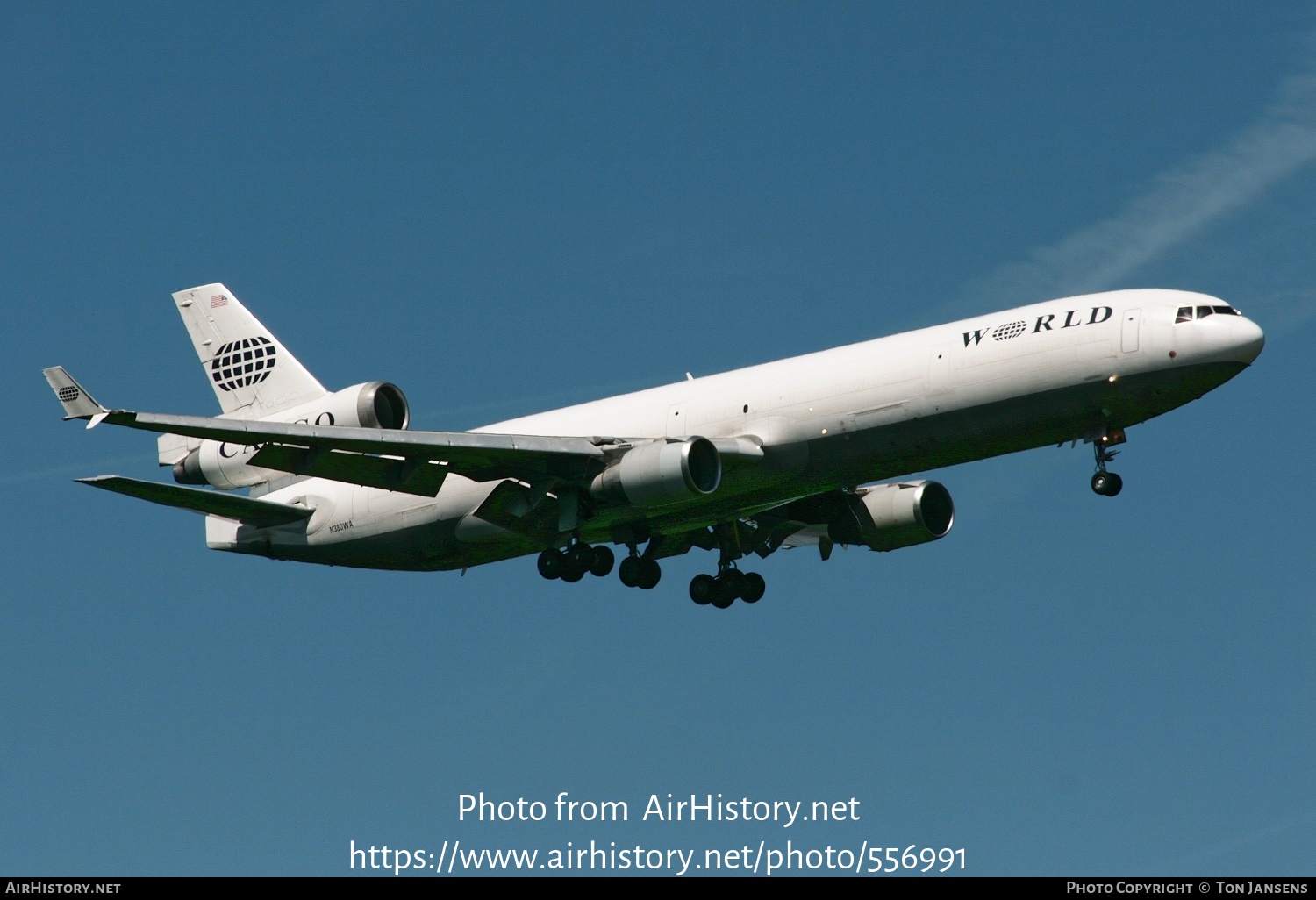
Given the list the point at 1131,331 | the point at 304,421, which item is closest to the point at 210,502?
the point at 304,421

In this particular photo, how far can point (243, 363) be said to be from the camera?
52594mm

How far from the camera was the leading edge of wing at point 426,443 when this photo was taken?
4012 cm

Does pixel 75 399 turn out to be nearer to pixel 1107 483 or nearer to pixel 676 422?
pixel 676 422

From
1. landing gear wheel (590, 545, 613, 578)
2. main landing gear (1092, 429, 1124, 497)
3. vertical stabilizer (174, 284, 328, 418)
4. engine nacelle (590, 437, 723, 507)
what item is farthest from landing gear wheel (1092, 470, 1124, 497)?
vertical stabilizer (174, 284, 328, 418)

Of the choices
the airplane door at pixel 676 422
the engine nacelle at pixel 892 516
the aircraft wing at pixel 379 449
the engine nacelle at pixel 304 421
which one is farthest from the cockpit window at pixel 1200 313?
the engine nacelle at pixel 304 421

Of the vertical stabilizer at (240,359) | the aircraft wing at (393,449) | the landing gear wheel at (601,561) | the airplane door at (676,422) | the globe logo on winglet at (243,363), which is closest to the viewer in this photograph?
the aircraft wing at (393,449)

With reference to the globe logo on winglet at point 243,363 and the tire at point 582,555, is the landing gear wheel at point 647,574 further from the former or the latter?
the globe logo on winglet at point 243,363

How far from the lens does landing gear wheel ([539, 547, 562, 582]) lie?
45500mm

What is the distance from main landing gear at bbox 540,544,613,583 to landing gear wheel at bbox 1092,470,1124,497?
12.7 metres

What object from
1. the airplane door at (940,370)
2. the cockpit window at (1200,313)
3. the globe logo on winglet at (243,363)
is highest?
the globe logo on winglet at (243,363)

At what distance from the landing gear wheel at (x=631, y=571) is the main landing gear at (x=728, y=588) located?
298 cm

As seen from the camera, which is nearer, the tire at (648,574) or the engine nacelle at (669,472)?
the engine nacelle at (669,472)

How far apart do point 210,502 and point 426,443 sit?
7947 millimetres

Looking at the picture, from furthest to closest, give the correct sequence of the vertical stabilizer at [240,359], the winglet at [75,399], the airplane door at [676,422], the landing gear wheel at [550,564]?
1. the vertical stabilizer at [240,359]
2. the landing gear wheel at [550,564]
3. the airplane door at [676,422]
4. the winglet at [75,399]
